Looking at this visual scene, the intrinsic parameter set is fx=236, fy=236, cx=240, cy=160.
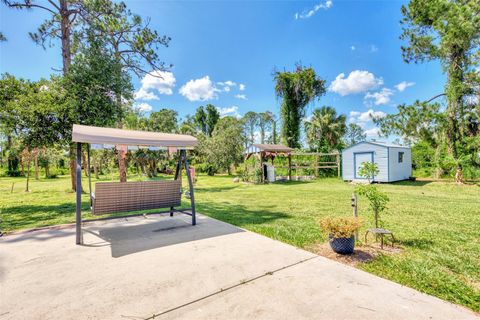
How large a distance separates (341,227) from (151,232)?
3.44 metres

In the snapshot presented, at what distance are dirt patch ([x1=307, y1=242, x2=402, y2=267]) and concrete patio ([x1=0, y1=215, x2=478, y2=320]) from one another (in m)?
0.26

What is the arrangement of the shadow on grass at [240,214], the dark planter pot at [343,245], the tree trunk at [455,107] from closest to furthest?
the dark planter pot at [343,245] → the shadow on grass at [240,214] → the tree trunk at [455,107]

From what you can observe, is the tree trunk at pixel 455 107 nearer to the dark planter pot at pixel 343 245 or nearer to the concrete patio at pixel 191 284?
the dark planter pot at pixel 343 245

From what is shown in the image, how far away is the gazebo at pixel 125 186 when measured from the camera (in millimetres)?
3873

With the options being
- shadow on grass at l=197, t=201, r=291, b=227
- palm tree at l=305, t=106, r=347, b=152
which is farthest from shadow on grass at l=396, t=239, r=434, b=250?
palm tree at l=305, t=106, r=347, b=152

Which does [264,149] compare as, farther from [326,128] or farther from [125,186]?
[125,186]

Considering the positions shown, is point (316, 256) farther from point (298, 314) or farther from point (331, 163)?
point (331, 163)

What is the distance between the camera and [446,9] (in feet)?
35.0

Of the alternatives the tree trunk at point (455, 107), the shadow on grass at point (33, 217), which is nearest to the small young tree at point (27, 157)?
the shadow on grass at point (33, 217)

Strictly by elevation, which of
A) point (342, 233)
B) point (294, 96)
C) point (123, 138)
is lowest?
point (342, 233)

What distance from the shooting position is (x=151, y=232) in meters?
4.61

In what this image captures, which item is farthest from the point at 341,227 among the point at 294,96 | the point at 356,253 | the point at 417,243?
the point at 294,96

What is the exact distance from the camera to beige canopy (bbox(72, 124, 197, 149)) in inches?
148

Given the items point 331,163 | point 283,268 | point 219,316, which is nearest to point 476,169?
point 331,163
